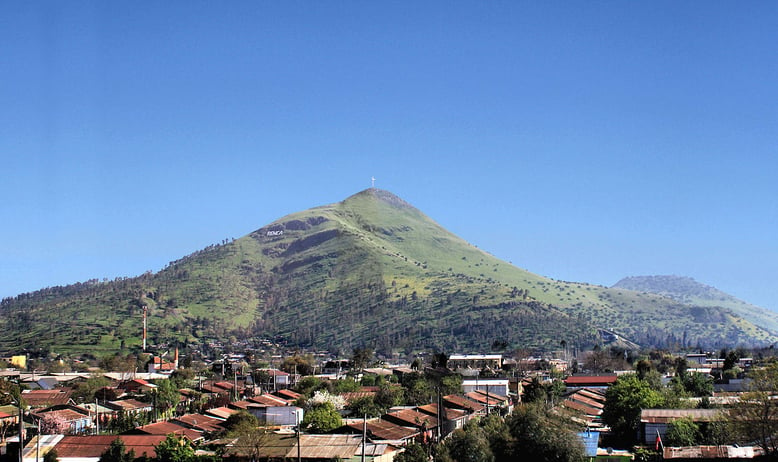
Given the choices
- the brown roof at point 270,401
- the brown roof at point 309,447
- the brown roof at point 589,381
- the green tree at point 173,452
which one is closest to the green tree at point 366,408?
the brown roof at point 270,401

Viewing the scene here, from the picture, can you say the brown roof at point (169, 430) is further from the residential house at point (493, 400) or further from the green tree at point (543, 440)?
the residential house at point (493, 400)

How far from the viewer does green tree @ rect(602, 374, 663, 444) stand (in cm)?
6438

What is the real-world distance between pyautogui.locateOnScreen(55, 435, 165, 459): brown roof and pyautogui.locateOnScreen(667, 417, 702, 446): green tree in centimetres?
2972

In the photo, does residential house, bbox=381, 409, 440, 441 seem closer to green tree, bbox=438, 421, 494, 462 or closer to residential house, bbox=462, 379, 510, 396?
green tree, bbox=438, 421, 494, 462

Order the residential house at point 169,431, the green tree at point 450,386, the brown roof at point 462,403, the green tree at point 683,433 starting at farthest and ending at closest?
1. the green tree at point 450,386
2. the brown roof at point 462,403
3. the residential house at point 169,431
4. the green tree at point 683,433

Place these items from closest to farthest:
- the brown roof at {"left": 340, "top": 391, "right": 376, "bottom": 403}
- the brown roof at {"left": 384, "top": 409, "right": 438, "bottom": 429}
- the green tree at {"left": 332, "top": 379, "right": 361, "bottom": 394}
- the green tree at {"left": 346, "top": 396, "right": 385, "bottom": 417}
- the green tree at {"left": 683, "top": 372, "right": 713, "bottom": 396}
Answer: the brown roof at {"left": 384, "top": 409, "right": 438, "bottom": 429}
the green tree at {"left": 346, "top": 396, "right": 385, "bottom": 417}
the brown roof at {"left": 340, "top": 391, "right": 376, "bottom": 403}
the green tree at {"left": 683, "top": 372, "right": 713, "bottom": 396}
the green tree at {"left": 332, "top": 379, "right": 361, "bottom": 394}

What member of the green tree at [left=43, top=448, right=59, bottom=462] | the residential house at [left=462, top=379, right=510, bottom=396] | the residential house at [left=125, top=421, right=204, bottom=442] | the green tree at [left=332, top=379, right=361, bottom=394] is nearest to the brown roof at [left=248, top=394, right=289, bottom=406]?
the green tree at [left=332, top=379, right=361, bottom=394]

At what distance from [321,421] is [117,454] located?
1423 centimetres

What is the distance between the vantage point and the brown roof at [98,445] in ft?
175

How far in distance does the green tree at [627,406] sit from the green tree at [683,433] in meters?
5.79

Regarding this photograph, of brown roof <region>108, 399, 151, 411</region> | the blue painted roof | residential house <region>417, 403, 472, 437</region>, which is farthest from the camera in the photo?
brown roof <region>108, 399, 151, 411</region>

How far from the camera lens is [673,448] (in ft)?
169

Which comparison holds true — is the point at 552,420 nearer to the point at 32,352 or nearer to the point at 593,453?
the point at 593,453

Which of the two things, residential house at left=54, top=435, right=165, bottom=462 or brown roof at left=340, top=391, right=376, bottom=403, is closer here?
residential house at left=54, top=435, right=165, bottom=462
